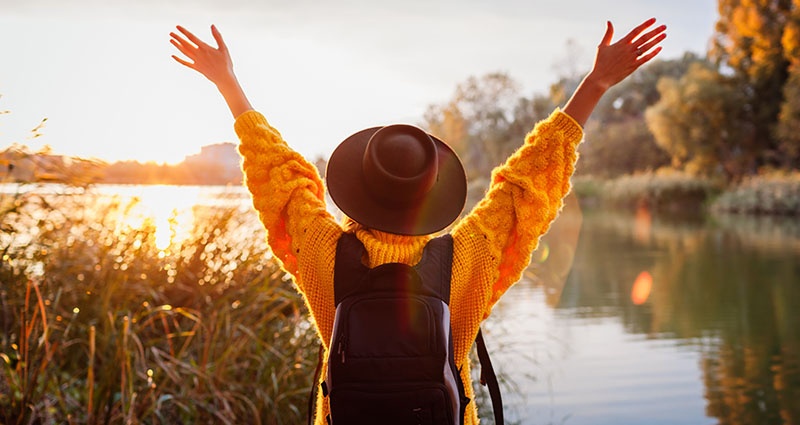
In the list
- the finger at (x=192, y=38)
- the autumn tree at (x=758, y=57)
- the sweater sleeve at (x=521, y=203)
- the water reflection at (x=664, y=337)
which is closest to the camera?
the sweater sleeve at (x=521, y=203)

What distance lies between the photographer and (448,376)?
1331 mm

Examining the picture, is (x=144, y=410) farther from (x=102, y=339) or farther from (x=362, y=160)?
(x=362, y=160)

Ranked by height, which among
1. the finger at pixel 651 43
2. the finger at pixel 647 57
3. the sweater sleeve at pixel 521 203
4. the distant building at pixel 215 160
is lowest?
the sweater sleeve at pixel 521 203

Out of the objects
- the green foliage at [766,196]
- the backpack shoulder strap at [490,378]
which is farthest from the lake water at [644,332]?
the green foliage at [766,196]

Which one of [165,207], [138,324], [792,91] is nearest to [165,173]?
[165,207]

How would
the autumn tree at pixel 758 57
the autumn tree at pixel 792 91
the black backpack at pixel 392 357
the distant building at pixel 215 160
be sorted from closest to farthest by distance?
the black backpack at pixel 392 357, the distant building at pixel 215 160, the autumn tree at pixel 792 91, the autumn tree at pixel 758 57

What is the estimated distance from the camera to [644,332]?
6688 millimetres

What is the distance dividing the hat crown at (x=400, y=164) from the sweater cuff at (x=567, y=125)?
1.08 ft

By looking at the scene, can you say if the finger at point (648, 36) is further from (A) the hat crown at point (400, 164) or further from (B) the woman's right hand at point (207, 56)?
(B) the woman's right hand at point (207, 56)

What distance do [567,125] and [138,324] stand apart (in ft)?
7.96

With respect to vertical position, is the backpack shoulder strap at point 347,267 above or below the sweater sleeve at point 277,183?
below

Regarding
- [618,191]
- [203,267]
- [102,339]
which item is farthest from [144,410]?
[618,191]

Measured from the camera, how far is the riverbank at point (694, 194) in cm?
1794

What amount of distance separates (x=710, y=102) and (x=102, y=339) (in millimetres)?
22996
